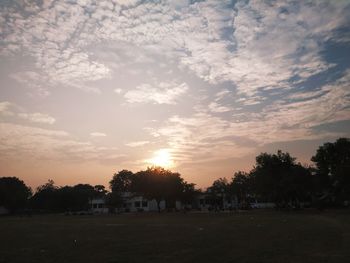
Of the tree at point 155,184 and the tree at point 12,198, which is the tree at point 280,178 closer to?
the tree at point 155,184

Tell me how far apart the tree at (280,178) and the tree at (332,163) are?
17.4 ft

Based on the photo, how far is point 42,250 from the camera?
20.6 metres

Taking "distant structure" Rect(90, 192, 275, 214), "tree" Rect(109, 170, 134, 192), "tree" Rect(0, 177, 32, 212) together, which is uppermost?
"tree" Rect(109, 170, 134, 192)

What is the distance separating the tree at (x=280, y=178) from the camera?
277ft

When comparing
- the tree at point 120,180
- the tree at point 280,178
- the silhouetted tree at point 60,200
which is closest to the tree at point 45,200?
the silhouetted tree at point 60,200

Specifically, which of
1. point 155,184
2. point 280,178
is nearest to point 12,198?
point 155,184

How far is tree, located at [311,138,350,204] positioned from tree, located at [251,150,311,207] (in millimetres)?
5292

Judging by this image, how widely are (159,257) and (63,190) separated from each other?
134m

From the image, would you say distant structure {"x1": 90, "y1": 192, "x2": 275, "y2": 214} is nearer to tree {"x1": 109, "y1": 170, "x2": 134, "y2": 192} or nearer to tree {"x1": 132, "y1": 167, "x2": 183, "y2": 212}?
tree {"x1": 109, "y1": 170, "x2": 134, "y2": 192}

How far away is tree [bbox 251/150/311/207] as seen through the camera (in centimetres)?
8444

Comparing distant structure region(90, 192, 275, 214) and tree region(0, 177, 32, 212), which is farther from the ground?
tree region(0, 177, 32, 212)

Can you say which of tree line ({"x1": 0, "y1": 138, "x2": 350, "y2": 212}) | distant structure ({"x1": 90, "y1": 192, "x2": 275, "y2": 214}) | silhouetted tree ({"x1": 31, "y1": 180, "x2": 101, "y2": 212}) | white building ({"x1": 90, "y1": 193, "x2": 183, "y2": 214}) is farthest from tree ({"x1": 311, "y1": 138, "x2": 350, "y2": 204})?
silhouetted tree ({"x1": 31, "y1": 180, "x2": 101, "y2": 212})

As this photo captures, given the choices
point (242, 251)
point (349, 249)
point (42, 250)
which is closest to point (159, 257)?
point (242, 251)

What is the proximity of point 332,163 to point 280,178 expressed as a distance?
14257 mm
